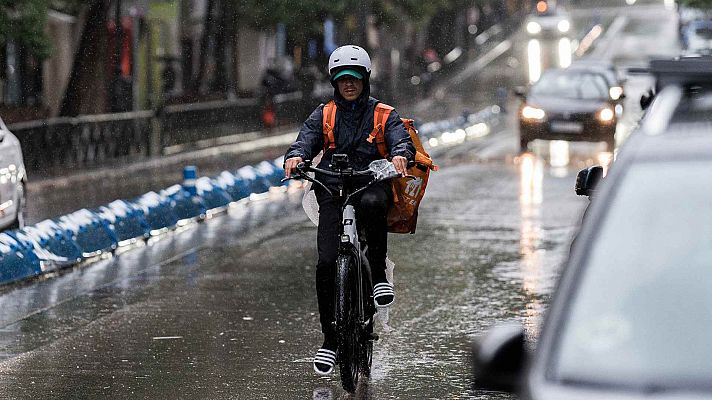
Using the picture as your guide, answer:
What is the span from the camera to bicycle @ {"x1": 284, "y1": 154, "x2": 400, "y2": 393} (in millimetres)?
8078

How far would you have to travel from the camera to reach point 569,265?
407 centimetres

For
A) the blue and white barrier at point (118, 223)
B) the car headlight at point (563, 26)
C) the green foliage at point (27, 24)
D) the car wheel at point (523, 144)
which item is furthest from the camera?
the car headlight at point (563, 26)

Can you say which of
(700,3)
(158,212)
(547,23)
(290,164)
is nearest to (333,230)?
(290,164)

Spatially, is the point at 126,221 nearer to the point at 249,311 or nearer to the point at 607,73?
the point at 249,311

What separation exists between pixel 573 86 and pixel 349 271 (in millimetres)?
22700

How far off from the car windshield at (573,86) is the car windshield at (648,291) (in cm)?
2596

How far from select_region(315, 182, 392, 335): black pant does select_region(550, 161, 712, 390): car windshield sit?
4.25 metres

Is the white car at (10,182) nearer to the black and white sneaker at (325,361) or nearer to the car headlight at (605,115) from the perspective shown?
the black and white sneaker at (325,361)

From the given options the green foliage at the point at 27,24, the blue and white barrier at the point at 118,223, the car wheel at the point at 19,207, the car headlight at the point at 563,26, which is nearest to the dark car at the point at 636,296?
the blue and white barrier at the point at 118,223

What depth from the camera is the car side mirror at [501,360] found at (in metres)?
4.13

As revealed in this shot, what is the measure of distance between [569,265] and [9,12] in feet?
83.3

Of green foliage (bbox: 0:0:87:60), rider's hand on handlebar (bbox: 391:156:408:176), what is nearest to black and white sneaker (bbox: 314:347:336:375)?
rider's hand on handlebar (bbox: 391:156:408:176)

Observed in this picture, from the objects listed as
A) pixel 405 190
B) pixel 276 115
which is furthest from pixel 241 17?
pixel 405 190

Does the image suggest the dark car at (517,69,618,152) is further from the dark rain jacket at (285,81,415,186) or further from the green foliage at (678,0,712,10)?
the green foliage at (678,0,712,10)
